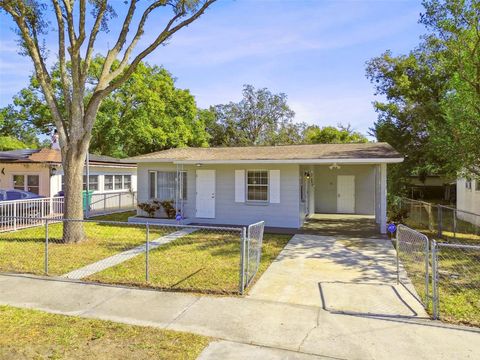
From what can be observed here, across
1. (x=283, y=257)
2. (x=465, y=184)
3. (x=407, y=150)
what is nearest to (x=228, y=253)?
(x=283, y=257)

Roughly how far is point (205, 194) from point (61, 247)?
6192mm

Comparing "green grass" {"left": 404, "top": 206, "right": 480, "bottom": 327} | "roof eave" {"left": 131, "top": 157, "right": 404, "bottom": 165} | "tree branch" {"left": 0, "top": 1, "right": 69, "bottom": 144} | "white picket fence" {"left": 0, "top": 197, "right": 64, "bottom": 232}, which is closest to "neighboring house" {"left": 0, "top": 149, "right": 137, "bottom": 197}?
"roof eave" {"left": 131, "top": 157, "right": 404, "bottom": 165}

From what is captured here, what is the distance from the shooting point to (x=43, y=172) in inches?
709

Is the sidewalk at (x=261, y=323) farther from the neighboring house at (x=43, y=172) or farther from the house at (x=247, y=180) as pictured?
the neighboring house at (x=43, y=172)

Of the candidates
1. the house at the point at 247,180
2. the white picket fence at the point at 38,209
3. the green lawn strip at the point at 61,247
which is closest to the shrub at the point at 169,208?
the house at the point at 247,180

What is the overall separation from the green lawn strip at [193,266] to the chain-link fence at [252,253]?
0.23m

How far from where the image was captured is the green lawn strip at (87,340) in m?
4.24

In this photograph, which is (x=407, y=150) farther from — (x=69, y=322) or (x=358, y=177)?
(x=69, y=322)

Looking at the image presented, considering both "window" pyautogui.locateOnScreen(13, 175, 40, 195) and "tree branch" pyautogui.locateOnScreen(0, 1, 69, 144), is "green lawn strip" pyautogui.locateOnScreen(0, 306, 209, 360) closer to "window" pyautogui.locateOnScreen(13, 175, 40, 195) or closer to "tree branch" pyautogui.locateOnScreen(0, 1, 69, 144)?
"tree branch" pyautogui.locateOnScreen(0, 1, 69, 144)

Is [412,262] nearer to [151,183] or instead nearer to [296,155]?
[296,155]

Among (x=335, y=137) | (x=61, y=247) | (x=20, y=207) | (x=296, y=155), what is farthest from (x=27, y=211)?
(x=335, y=137)

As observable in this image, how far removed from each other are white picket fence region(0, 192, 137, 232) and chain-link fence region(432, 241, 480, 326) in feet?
31.4

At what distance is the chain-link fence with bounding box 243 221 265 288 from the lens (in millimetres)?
6945

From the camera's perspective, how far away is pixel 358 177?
61.0 ft
